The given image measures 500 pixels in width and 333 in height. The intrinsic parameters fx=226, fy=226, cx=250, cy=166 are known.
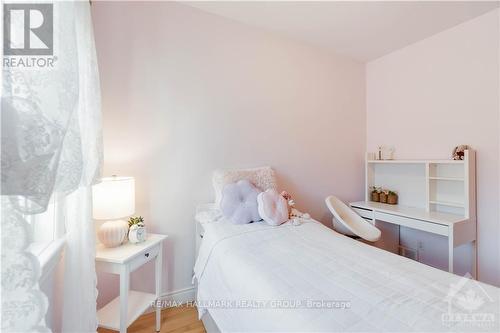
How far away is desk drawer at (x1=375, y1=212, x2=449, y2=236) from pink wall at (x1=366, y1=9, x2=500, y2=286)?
49 centimetres

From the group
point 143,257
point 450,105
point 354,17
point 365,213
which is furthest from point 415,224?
point 143,257

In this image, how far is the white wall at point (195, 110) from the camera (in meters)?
1.80

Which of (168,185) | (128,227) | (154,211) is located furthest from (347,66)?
(128,227)

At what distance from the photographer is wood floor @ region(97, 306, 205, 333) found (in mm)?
1645

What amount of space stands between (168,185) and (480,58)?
10.1ft

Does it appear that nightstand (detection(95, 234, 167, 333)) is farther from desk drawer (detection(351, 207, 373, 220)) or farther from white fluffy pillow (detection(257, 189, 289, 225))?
desk drawer (detection(351, 207, 373, 220))

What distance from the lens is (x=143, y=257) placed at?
1.50 metres

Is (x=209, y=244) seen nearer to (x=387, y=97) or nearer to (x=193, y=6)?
(x=193, y=6)

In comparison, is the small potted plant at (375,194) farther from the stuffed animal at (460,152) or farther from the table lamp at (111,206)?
the table lamp at (111,206)

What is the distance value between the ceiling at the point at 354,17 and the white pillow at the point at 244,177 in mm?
1472

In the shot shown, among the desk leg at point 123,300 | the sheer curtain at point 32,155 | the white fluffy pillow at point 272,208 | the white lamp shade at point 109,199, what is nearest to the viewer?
the sheer curtain at point 32,155

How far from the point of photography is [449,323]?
76cm
